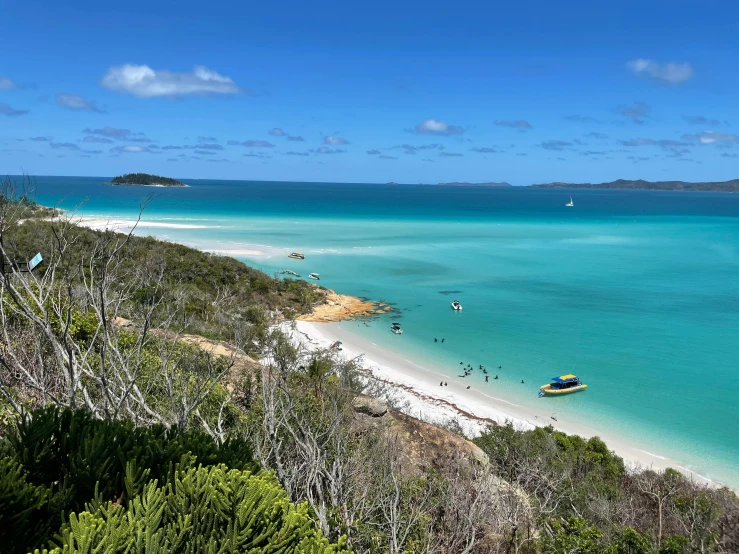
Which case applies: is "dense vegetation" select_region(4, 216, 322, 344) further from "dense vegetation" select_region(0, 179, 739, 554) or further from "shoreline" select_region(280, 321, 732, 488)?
"dense vegetation" select_region(0, 179, 739, 554)

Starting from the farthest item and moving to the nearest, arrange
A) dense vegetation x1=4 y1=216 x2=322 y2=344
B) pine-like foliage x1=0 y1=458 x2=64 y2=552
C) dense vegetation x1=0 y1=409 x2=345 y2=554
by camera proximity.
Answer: dense vegetation x1=4 y1=216 x2=322 y2=344
pine-like foliage x1=0 y1=458 x2=64 y2=552
dense vegetation x1=0 y1=409 x2=345 y2=554

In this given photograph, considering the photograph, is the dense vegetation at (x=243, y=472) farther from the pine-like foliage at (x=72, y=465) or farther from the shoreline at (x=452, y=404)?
the shoreline at (x=452, y=404)

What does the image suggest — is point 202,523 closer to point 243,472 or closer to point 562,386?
point 243,472

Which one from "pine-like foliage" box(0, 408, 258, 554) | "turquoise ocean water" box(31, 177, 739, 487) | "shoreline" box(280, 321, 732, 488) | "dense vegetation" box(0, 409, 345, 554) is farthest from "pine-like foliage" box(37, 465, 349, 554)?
"shoreline" box(280, 321, 732, 488)

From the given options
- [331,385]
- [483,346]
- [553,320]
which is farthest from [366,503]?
[553,320]

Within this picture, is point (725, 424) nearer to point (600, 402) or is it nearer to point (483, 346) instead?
point (600, 402)

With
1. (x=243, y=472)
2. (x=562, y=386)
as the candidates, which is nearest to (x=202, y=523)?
(x=243, y=472)

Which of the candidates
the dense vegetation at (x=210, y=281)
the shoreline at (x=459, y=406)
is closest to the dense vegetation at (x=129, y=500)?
the shoreline at (x=459, y=406)

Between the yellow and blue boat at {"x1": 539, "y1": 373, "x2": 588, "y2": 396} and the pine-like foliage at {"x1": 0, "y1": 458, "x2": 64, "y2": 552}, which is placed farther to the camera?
the yellow and blue boat at {"x1": 539, "y1": 373, "x2": 588, "y2": 396}
